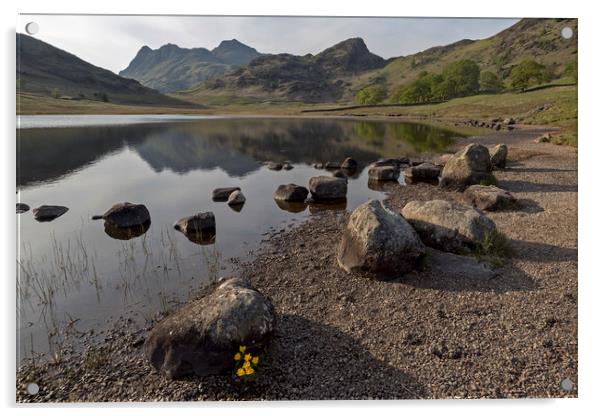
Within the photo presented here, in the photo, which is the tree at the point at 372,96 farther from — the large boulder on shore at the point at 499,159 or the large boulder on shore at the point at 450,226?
the large boulder on shore at the point at 450,226

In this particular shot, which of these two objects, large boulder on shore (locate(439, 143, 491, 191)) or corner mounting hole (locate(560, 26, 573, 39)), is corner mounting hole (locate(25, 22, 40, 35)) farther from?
large boulder on shore (locate(439, 143, 491, 191))

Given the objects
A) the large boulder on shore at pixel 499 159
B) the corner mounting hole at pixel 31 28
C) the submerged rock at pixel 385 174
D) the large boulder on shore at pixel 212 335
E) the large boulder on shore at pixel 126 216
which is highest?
the corner mounting hole at pixel 31 28

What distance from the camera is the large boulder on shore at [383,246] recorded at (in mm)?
10859

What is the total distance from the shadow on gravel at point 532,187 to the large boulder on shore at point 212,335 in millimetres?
21114

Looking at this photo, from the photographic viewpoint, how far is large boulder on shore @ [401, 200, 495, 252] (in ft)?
40.6

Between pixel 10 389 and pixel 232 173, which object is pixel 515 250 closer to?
pixel 10 389

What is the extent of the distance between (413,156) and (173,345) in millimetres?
39887

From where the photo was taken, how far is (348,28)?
846cm

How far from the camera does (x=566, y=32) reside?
7910 millimetres

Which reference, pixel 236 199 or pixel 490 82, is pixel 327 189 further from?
pixel 490 82

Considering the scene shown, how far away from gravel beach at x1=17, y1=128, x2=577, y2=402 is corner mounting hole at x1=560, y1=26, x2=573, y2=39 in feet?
21.8

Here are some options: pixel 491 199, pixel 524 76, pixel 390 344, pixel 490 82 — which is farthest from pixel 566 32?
pixel 490 82

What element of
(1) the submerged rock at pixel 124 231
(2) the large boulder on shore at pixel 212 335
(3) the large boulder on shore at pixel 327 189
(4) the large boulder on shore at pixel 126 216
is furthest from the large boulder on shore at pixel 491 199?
(4) the large boulder on shore at pixel 126 216

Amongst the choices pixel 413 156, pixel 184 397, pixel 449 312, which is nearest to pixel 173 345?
pixel 184 397
